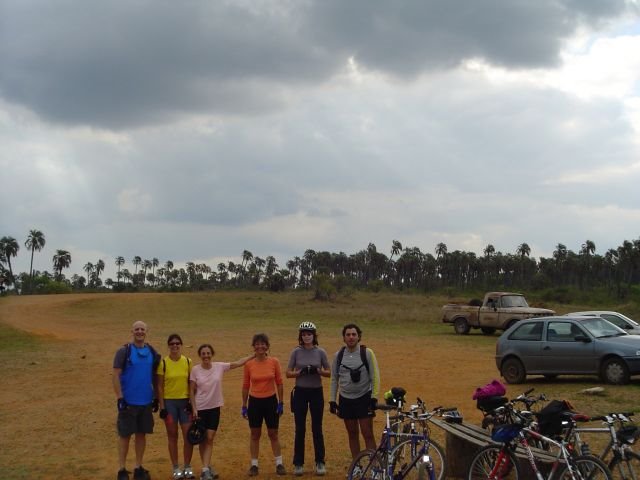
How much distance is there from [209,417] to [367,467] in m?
2.20

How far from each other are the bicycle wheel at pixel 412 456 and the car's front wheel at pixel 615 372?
342 inches

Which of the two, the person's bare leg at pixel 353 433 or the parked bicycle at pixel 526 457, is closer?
the parked bicycle at pixel 526 457

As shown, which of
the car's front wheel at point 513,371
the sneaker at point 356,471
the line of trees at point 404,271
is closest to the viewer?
the sneaker at point 356,471

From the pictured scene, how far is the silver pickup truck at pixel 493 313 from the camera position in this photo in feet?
89.8

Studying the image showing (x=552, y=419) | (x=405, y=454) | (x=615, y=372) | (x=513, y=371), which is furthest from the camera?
(x=513, y=371)

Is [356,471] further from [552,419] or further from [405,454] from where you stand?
[552,419]

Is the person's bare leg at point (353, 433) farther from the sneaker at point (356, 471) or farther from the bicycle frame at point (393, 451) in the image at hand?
the bicycle frame at point (393, 451)

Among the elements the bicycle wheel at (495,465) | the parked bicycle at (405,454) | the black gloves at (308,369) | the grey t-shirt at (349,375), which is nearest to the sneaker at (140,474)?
the black gloves at (308,369)

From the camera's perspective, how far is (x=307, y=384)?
8.05 meters

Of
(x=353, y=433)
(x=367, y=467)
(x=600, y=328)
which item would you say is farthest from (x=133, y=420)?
(x=600, y=328)

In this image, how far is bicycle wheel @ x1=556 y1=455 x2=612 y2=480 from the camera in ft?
19.2

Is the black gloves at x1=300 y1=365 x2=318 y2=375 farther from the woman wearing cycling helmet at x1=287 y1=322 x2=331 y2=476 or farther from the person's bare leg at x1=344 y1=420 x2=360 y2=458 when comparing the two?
the person's bare leg at x1=344 y1=420 x2=360 y2=458

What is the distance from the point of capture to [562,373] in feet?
48.2

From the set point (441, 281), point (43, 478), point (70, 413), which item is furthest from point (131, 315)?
point (441, 281)
